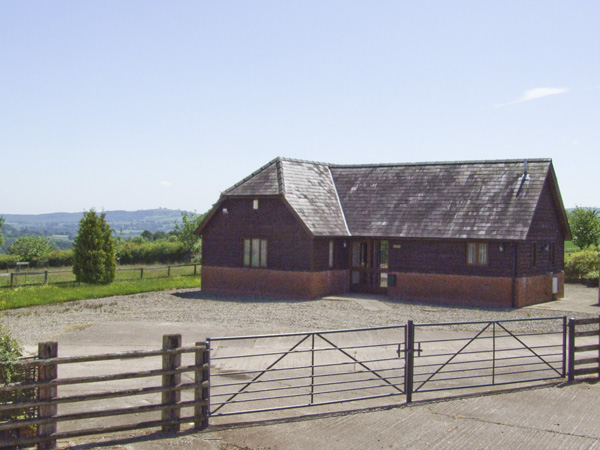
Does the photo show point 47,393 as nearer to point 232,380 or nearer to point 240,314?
point 232,380

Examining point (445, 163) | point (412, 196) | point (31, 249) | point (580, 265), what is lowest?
point (580, 265)

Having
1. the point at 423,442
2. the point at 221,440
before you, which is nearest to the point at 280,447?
the point at 221,440

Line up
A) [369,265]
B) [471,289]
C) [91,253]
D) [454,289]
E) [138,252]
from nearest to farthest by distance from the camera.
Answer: [471,289] < [454,289] < [369,265] < [91,253] < [138,252]

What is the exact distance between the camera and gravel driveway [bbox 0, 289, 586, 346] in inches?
774

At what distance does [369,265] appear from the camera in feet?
95.6

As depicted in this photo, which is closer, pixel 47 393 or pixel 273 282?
pixel 47 393

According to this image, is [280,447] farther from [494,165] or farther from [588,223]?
[588,223]

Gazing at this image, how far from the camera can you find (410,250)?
89.1 feet

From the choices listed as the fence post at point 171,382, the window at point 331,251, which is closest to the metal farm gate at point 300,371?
the fence post at point 171,382

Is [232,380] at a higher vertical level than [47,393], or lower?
lower

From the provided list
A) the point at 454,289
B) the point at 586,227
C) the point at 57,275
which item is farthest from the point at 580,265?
the point at 57,275

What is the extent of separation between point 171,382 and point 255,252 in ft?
63.9

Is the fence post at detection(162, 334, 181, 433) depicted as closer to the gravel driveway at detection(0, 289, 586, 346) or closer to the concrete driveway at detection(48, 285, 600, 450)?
the concrete driveway at detection(48, 285, 600, 450)

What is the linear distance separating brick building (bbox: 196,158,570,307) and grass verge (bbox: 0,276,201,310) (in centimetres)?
250
